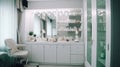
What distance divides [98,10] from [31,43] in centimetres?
305

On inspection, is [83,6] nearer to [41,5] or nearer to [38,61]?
[41,5]

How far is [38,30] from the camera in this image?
6441mm

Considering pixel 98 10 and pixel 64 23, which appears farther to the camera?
pixel 64 23

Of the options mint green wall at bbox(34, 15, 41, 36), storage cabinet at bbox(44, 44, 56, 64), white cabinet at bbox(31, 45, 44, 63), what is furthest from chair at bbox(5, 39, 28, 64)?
mint green wall at bbox(34, 15, 41, 36)

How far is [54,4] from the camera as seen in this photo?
242 inches

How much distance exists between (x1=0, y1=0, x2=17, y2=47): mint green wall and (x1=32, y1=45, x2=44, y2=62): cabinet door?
0.90 metres

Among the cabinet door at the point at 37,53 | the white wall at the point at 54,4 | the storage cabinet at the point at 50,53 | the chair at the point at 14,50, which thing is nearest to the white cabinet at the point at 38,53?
the cabinet door at the point at 37,53

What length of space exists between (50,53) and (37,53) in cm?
49

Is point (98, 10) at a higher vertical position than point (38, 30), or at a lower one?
higher

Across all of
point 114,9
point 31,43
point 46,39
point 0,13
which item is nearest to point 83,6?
point 46,39

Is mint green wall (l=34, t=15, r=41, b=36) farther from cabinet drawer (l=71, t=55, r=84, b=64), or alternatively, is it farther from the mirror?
cabinet drawer (l=71, t=55, r=84, b=64)

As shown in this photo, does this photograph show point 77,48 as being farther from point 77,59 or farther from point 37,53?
point 37,53

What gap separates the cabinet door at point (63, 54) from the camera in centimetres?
580

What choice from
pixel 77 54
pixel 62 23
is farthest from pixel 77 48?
pixel 62 23
